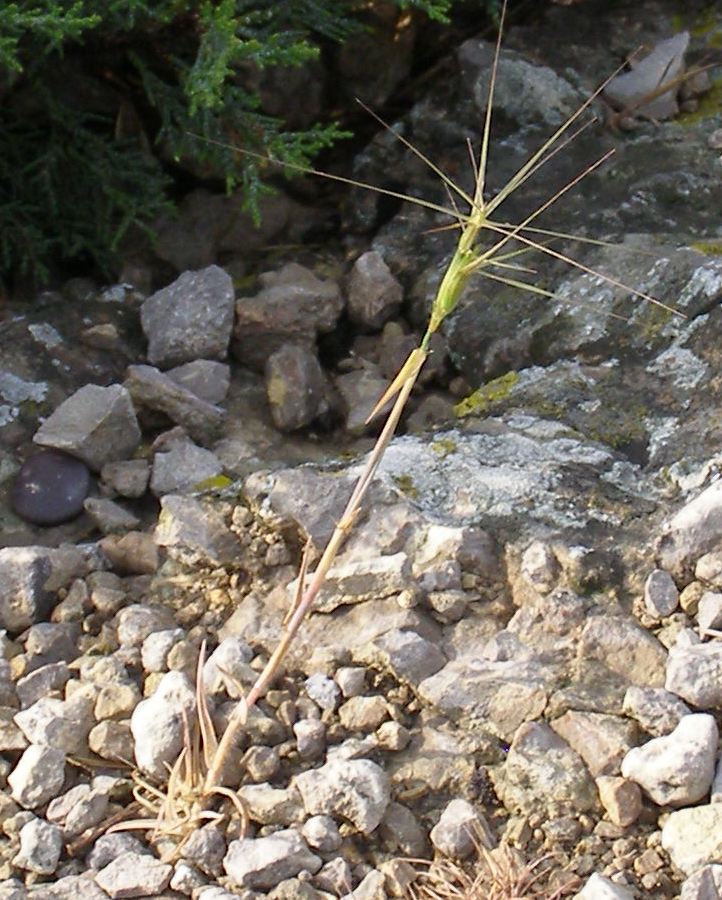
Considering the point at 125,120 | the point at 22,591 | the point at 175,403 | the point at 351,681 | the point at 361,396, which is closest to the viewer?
the point at 351,681

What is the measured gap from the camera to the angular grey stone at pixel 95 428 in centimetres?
301

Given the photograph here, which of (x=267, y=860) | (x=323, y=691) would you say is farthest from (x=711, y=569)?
(x=267, y=860)

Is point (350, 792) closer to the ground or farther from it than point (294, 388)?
closer to the ground

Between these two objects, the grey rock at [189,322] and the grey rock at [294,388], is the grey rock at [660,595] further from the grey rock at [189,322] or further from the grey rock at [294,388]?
the grey rock at [189,322]

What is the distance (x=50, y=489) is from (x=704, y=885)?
166 cm

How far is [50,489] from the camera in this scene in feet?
9.75

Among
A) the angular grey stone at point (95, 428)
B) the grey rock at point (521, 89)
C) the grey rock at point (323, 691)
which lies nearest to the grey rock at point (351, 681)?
the grey rock at point (323, 691)

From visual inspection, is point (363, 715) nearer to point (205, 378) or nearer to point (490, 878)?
point (490, 878)

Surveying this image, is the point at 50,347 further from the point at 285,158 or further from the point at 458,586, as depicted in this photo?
the point at 458,586

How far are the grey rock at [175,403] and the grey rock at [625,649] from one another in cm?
114

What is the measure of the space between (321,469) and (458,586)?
0.48 m

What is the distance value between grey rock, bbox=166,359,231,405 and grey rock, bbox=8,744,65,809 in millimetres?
1155

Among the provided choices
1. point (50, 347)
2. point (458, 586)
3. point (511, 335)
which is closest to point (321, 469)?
point (458, 586)

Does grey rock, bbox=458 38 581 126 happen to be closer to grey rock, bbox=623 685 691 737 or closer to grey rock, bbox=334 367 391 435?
grey rock, bbox=334 367 391 435
